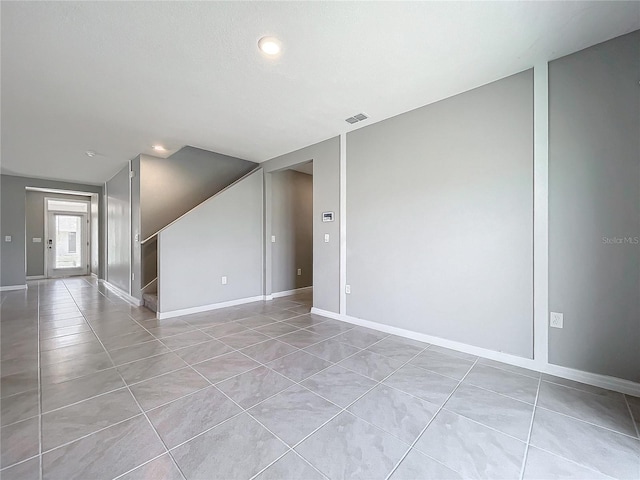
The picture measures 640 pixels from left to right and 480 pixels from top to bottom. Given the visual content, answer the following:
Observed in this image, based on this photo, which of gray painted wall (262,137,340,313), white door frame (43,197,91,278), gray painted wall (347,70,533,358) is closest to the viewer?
gray painted wall (347,70,533,358)

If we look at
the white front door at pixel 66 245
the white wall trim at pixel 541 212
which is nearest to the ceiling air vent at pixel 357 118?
the white wall trim at pixel 541 212

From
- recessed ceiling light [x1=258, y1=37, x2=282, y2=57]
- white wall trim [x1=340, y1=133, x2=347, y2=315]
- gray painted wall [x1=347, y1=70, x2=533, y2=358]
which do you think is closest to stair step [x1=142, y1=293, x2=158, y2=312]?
white wall trim [x1=340, y1=133, x2=347, y2=315]

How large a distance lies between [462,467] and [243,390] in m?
1.46

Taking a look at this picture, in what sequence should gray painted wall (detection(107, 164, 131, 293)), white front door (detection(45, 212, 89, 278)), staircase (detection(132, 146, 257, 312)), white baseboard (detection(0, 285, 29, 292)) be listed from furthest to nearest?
white front door (detection(45, 212, 89, 278))
white baseboard (detection(0, 285, 29, 292))
gray painted wall (detection(107, 164, 131, 293))
staircase (detection(132, 146, 257, 312))

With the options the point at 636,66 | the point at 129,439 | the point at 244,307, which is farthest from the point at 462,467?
the point at 244,307

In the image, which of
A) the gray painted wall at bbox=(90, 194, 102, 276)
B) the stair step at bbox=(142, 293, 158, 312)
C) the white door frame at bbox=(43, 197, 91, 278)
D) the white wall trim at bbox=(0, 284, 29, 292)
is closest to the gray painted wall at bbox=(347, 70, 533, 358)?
the stair step at bbox=(142, 293, 158, 312)

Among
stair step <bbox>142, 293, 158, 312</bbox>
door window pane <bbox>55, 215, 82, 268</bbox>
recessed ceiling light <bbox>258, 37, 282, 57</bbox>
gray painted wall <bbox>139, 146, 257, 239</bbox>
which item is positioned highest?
recessed ceiling light <bbox>258, 37, 282, 57</bbox>

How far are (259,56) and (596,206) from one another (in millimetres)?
2862

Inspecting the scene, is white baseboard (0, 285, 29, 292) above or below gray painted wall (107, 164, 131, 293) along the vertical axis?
below

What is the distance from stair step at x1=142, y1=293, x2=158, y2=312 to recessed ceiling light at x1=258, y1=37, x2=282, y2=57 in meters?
3.75

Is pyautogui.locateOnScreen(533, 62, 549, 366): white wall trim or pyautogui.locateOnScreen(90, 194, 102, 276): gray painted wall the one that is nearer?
pyautogui.locateOnScreen(533, 62, 549, 366): white wall trim

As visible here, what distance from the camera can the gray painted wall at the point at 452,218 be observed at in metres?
2.40

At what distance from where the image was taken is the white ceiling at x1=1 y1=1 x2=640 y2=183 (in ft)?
5.72

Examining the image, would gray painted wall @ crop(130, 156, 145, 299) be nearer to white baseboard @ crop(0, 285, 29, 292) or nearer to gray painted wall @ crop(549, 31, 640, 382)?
white baseboard @ crop(0, 285, 29, 292)
